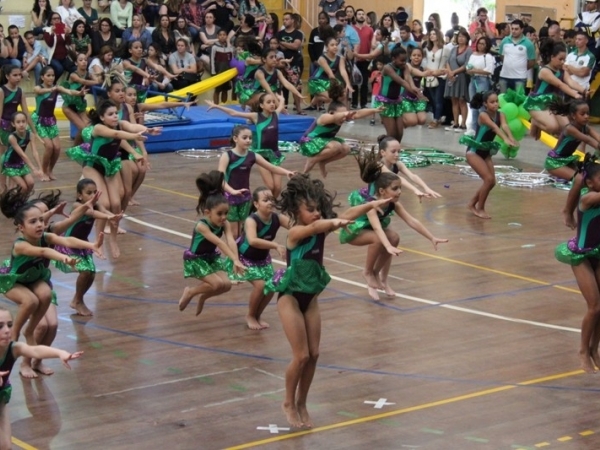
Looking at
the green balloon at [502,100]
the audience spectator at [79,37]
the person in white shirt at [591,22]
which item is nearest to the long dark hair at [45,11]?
the audience spectator at [79,37]

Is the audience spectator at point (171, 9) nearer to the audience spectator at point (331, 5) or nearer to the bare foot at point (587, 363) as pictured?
the audience spectator at point (331, 5)

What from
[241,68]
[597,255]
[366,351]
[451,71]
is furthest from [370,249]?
[241,68]

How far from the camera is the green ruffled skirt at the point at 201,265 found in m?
9.81

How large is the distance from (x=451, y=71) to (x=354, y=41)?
10.3ft

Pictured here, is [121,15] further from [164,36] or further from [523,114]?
[523,114]

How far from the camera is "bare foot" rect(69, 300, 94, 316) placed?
33.6ft

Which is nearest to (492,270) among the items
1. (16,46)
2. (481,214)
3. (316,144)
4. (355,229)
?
(355,229)

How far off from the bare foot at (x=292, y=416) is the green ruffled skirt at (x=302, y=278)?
0.77 metres

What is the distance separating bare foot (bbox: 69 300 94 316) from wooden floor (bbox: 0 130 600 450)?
9 centimetres

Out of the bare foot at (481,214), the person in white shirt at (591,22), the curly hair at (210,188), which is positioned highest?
the person in white shirt at (591,22)

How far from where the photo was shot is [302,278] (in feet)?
24.6

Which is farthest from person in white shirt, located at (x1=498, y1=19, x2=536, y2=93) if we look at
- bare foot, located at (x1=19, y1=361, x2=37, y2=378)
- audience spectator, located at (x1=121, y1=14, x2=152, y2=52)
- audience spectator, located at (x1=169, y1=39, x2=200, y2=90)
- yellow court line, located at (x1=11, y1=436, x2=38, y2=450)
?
yellow court line, located at (x1=11, y1=436, x2=38, y2=450)

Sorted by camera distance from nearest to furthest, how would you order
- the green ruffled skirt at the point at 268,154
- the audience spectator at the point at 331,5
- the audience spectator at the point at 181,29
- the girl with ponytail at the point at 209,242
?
1. the girl with ponytail at the point at 209,242
2. the green ruffled skirt at the point at 268,154
3. the audience spectator at the point at 181,29
4. the audience spectator at the point at 331,5

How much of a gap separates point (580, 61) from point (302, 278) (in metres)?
12.4
